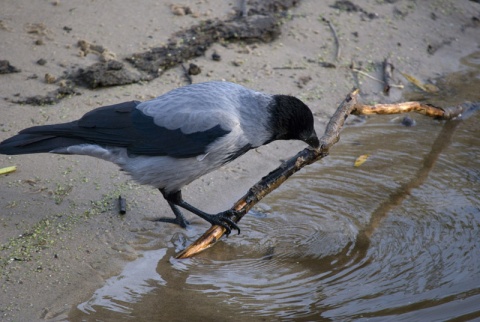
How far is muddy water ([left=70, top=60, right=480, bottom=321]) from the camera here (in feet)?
15.3

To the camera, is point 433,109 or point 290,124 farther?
point 433,109

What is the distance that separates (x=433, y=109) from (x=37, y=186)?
3.95m

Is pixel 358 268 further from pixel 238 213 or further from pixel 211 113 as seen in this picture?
pixel 211 113

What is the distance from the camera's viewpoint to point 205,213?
18.2 ft

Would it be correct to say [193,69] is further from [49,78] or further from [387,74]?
[387,74]

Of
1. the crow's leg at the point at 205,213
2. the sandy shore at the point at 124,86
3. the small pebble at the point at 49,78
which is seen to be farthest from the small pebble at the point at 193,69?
the crow's leg at the point at 205,213

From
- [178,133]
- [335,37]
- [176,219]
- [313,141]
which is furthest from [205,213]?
[335,37]

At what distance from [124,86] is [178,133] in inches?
78.1

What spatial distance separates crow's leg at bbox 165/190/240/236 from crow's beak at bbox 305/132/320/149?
2.75 ft

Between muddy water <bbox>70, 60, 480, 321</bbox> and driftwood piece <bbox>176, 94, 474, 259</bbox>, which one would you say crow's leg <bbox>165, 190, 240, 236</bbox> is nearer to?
driftwood piece <bbox>176, 94, 474, 259</bbox>

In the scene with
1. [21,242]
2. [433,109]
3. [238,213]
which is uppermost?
[433,109]

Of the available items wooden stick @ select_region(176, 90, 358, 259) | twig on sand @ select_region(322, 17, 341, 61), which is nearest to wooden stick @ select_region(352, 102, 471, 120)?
wooden stick @ select_region(176, 90, 358, 259)

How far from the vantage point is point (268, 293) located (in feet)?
15.9

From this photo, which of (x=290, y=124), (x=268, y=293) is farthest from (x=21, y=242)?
(x=290, y=124)
